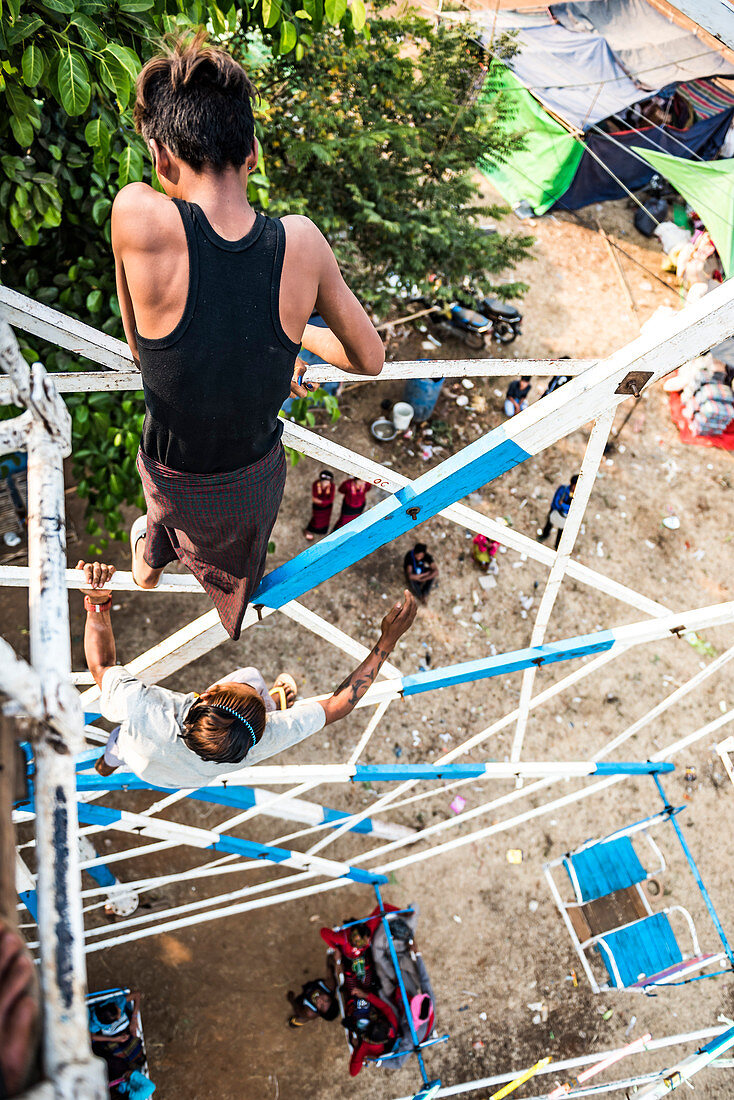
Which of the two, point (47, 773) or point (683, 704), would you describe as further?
point (683, 704)

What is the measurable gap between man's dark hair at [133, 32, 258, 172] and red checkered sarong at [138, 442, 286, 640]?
685 mm

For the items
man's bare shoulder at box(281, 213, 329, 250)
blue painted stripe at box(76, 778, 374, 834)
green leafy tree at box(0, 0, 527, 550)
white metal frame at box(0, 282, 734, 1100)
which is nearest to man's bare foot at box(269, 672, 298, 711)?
white metal frame at box(0, 282, 734, 1100)

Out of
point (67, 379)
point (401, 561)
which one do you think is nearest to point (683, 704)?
point (401, 561)

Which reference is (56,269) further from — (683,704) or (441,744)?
(683,704)

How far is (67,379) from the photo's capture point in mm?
2592

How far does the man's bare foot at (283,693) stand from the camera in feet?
10.3

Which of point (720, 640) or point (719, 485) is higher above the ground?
point (719, 485)

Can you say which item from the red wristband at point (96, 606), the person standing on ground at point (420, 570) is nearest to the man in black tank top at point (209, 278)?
the red wristband at point (96, 606)

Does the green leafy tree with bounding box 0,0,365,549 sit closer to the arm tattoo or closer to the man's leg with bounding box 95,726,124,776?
the man's leg with bounding box 95,726,124,776

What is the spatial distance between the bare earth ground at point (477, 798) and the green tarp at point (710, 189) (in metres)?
2.04

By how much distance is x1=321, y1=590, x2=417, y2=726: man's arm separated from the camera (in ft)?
8.29

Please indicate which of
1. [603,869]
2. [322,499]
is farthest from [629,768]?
[322,499]

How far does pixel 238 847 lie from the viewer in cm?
367

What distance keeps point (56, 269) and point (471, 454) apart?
286 cm
